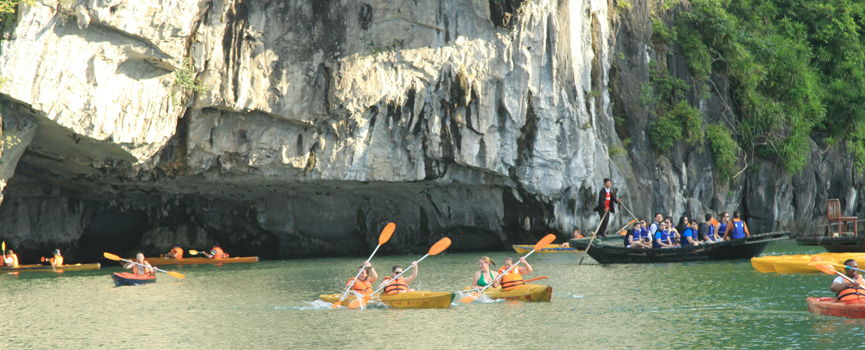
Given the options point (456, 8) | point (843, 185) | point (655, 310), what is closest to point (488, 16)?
point (456, 8)

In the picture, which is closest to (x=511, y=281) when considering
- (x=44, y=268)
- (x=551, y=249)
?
(x=551, y=249)

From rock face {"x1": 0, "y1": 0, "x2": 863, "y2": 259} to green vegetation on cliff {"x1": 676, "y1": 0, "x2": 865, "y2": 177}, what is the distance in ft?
3.63

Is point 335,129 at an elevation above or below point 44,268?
above

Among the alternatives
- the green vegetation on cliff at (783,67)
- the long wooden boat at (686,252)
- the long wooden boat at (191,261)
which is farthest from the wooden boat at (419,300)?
→ the green vegetation on cliff at (783,67)

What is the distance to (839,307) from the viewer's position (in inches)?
469

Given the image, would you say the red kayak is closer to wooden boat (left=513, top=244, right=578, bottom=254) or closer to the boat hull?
the boat hull

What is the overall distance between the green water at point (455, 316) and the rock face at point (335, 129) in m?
4.58

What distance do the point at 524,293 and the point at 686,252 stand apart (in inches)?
312

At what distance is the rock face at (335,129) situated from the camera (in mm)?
19719

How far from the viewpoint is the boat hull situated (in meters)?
14.5

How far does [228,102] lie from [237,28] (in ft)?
6.66

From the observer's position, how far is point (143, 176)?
78.9 ft

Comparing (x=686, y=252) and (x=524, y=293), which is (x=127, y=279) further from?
(x=686, y=252)

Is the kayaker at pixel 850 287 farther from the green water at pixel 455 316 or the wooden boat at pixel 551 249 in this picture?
the wooden boat at pixel 551 249
